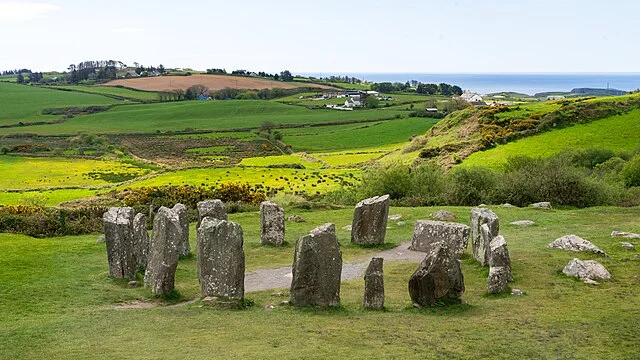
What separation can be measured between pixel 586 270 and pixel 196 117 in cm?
14457

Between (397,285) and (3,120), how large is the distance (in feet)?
500

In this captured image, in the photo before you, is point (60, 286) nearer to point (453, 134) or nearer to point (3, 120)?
point (453, 134)

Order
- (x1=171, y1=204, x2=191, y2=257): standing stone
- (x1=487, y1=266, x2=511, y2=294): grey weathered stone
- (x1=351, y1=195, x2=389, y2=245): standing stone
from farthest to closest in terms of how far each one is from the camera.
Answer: (x1=351, y1=195, x2=389, y2=245): standing stone
(x1=171, y1=204, x2=191, y2=257): standing stone
(x1=487, y1=266, x2=511, y2=294): grey weathered stone

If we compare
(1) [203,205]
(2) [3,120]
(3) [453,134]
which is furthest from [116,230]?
(2) [3,120]

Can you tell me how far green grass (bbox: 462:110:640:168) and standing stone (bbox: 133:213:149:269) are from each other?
148ft

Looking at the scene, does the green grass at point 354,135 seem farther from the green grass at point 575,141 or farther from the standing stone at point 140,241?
the standing stone at point 140,241

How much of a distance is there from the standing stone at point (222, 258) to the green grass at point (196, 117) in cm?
12009

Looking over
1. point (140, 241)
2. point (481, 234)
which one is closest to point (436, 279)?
point (481, 234)

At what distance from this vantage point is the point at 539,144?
7169 centimetres

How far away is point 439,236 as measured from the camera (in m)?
29.7

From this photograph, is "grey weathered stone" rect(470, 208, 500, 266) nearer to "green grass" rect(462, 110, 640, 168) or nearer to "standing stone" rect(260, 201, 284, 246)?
"standing stone" rect(260, 201, 284, 246)

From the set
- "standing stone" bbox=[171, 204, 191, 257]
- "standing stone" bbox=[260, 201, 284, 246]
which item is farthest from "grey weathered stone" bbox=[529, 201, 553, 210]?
"standing stone" bbox=[171, 204, 191, 257]

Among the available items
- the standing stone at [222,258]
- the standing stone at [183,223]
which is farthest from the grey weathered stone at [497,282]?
the standing stone at [183,223]

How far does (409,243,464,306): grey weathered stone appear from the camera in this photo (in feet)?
66.2
